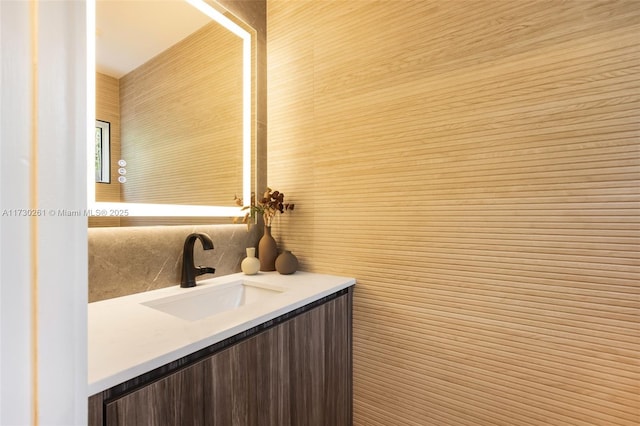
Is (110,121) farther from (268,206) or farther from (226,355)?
(226,355)

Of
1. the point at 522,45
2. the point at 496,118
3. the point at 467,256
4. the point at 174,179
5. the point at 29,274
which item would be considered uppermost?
the point at 522,45

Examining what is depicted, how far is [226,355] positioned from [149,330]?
21 centimetres

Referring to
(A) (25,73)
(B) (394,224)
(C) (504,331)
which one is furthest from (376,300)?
(A) (25,73)

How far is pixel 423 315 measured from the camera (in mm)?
1184

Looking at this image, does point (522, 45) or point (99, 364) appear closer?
point (99, 364)

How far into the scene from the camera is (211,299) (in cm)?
124

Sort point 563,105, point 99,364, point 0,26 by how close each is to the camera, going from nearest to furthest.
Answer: point 0,26 → point 99,364 → point 563,105

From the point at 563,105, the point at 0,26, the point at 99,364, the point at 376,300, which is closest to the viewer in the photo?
the point at 0,26

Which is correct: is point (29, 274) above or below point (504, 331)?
above

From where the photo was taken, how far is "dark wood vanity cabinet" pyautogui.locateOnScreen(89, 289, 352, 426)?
1.99 ft

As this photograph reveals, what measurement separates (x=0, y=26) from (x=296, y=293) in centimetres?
98

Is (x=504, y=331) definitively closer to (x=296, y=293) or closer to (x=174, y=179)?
(x=296, y=293)

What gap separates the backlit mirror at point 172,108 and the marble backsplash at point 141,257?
0.25 ft

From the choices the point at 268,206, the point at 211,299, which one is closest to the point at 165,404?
the point at 211,299
